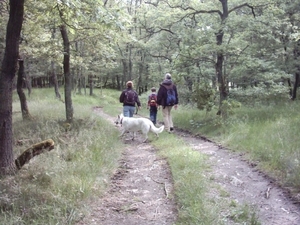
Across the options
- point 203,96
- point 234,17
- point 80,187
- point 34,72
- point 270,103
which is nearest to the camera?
point 80,187

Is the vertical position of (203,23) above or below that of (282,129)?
above

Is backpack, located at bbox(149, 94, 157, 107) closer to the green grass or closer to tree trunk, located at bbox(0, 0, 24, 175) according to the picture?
the green grass

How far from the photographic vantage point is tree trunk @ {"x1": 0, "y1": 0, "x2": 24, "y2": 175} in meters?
5.55

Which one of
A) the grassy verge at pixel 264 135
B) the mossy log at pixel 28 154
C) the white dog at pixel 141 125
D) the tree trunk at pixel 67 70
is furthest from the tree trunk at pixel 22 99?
the mossy log at pixel 28 154

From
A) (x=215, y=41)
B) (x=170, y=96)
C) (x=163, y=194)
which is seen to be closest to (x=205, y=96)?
(x=170, y=96)

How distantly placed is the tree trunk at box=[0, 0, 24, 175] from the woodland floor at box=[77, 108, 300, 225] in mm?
2074

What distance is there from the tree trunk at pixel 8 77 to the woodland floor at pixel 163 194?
6.81ft

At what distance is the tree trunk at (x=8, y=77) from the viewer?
5555 mm

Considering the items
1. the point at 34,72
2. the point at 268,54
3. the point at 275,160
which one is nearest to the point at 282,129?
the point at 275,160

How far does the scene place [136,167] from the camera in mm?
7035

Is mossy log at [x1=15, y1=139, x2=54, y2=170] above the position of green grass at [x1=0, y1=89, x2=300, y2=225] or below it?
above

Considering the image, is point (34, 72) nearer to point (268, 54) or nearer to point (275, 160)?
point (268, 54)

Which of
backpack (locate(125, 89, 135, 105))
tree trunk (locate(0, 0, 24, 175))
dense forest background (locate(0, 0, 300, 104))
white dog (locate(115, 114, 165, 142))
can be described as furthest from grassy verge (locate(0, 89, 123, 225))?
dense forest background (locate(0, 0, 300, 104))

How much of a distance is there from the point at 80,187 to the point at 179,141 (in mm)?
4519
